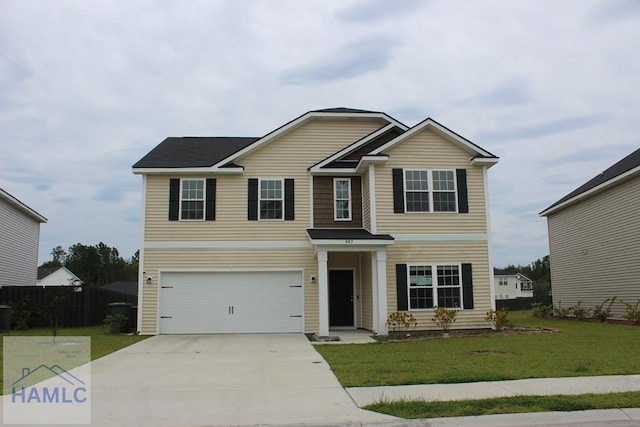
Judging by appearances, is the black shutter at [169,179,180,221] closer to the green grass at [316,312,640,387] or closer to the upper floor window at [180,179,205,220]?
the upper floor window at [180,179,205,220]

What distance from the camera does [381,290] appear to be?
57.0 ft

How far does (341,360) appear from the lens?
1169 cm

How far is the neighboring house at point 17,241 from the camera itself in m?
23.9

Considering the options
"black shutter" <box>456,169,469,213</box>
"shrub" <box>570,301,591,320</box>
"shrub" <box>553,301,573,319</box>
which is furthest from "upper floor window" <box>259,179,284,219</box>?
"shrub" <box>553,301,573,319</box>

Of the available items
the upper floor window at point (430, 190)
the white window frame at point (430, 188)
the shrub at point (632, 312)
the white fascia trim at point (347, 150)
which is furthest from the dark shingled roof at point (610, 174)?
the white fascia trim at point (347, 150)

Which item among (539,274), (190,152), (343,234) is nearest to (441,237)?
(343,234)

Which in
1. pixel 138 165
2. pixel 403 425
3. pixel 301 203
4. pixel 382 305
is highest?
pixel 138 165

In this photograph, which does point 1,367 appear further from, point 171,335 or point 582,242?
point 582,242

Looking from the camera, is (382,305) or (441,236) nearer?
(382,305)

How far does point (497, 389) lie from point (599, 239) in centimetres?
1682

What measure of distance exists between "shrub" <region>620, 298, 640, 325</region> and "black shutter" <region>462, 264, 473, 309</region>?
6.01m

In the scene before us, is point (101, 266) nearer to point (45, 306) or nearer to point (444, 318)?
point (45, 306)

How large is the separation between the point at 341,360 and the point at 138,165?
1134cm

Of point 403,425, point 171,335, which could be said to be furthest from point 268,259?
point 403,425
